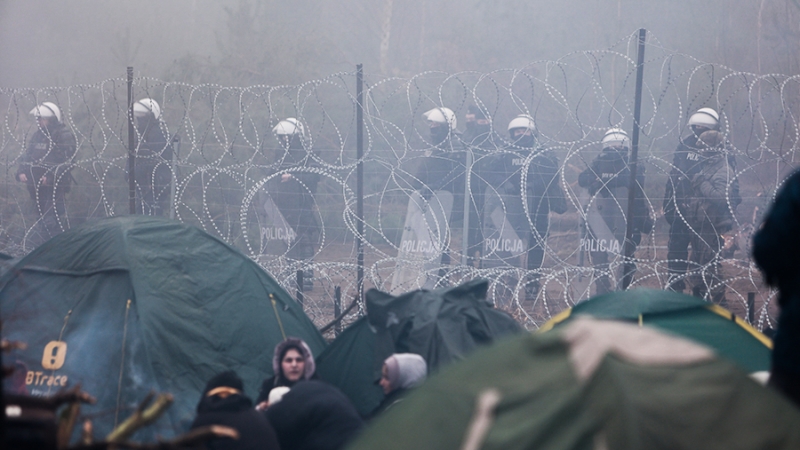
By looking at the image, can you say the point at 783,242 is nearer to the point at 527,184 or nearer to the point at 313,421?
the point at 313,421

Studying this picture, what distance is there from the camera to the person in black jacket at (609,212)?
755 centimetres

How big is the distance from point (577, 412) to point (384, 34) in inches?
975

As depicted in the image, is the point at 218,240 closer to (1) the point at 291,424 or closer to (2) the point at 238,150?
(1) the point at 291,424

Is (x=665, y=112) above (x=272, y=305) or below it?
above

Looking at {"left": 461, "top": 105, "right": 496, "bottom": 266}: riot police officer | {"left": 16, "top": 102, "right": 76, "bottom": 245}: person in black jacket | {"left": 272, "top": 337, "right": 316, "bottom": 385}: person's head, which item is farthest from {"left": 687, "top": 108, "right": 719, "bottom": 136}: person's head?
{"left": 16, "top": 102, "right": 76, "bottom": 245}: person in black jacket

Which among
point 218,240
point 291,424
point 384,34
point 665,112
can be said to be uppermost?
point 384,34

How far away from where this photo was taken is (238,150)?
14242mm

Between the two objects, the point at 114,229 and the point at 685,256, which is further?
the point at 685,256

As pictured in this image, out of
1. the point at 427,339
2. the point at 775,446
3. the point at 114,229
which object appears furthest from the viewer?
the point at 114,229

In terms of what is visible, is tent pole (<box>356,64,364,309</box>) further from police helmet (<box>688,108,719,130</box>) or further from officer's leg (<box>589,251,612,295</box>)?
police helmet (<box>688,108,719,130</box>)

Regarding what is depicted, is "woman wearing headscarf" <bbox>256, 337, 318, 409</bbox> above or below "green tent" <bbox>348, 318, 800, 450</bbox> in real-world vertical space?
below

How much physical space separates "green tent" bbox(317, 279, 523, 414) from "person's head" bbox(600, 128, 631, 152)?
11.3 feet

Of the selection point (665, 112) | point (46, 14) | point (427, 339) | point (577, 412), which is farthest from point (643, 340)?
point (46, 14)

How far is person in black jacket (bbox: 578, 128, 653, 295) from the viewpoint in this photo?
7.55 m
